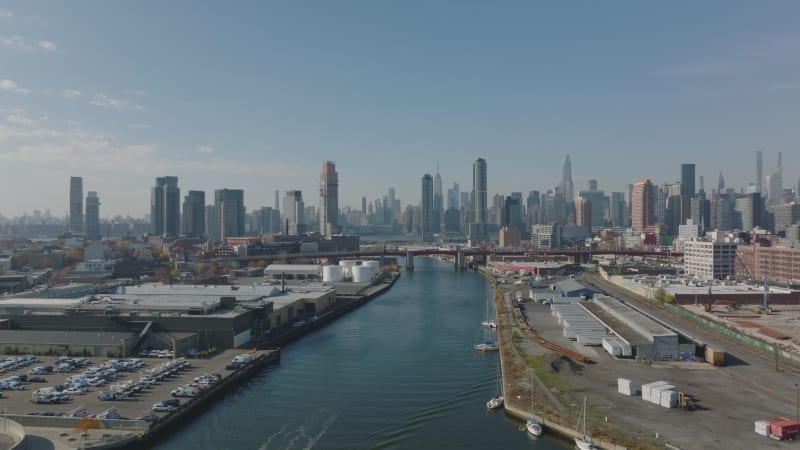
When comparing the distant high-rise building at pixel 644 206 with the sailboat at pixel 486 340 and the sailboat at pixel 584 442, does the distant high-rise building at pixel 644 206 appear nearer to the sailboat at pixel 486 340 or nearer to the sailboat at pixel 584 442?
the sailboat at pixel 486 340

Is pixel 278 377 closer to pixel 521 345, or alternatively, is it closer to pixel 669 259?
pixel 521 345

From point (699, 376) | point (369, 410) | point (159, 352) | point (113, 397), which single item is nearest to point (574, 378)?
point (699, 376)

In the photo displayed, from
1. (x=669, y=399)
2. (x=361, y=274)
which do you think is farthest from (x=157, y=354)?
(x=361, y=274)

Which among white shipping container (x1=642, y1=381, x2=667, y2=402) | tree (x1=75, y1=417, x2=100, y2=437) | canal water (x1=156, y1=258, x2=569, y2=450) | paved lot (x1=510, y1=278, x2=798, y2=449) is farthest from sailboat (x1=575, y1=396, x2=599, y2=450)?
tree (x1=75, y1=417, x2=100, y2=437)

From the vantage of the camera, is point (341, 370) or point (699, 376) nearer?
point (699, 376)

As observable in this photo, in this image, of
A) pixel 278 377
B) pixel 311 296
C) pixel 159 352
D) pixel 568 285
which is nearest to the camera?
pixel 278 377

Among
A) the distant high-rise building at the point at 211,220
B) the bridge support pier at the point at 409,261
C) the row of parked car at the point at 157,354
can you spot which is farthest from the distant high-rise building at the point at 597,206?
the row of parked car at the point at 157,354

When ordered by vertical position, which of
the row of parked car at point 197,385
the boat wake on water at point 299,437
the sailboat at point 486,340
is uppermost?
the row of parked car at point 197,385
